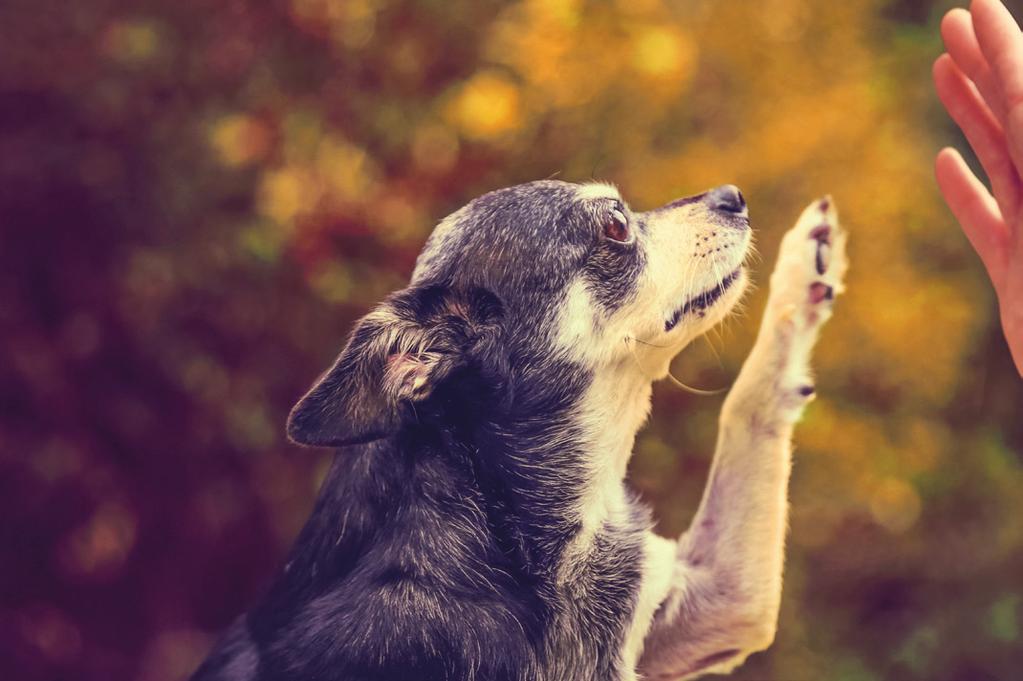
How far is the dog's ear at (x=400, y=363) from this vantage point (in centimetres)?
157

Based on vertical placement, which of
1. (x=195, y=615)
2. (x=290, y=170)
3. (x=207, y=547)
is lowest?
(x=195, y=615)

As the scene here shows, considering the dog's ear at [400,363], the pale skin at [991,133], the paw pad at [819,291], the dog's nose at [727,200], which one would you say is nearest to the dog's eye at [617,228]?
the dog's nose at [727,200]

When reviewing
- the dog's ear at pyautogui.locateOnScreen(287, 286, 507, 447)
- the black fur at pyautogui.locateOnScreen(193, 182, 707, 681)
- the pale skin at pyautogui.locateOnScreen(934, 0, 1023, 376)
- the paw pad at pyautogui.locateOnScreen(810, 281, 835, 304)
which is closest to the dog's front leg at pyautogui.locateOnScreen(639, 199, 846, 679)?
the paw pad at pyautogui.locateOnScreen(810, 281, 835, 304)

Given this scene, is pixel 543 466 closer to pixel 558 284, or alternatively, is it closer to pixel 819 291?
pixel 558 284

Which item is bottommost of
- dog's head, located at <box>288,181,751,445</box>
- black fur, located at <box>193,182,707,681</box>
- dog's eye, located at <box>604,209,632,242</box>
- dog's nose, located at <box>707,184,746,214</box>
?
black fur, located at <box>193,182,707,681</box>

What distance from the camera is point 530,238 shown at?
1958 millimetres

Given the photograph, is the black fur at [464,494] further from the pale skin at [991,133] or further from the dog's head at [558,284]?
the pale skin at [991,133]

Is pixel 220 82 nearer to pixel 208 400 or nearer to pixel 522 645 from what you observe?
pixel 208 400

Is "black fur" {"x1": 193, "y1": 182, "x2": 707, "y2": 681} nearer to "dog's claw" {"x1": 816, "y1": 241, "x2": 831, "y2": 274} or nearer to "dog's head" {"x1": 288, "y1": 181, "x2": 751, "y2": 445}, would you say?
"dog's head" {"x1": 288, "y1": 181, "x2": 751, "y2": 445}

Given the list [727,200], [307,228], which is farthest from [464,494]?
[307,228]

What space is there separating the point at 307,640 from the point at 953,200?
1594mm

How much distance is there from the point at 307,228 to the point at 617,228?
1.43m

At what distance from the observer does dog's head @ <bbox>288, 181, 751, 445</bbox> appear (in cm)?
189

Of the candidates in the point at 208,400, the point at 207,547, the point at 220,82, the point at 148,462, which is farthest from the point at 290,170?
the point at 207,547
